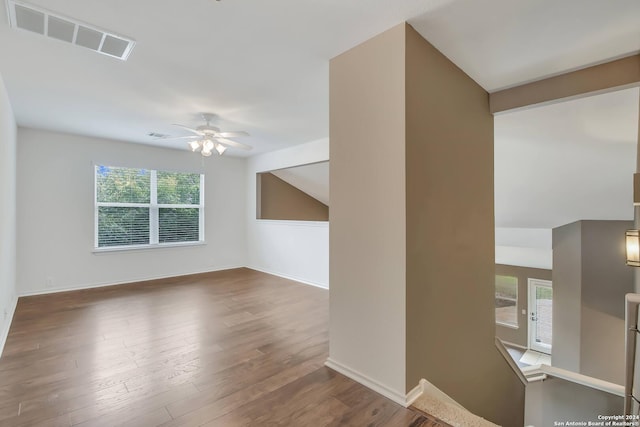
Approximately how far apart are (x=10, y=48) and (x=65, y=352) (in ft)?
8.09

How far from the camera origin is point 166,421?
1754 millimetres

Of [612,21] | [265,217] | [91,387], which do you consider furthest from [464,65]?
[265,217]

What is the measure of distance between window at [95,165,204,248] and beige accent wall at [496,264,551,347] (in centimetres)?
814

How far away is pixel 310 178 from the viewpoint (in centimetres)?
648

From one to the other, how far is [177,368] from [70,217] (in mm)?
3748

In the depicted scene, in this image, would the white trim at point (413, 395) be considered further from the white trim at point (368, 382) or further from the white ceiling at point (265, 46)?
the white ceiling at point (265, 46)

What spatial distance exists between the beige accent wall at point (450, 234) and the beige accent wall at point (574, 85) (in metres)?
0.20

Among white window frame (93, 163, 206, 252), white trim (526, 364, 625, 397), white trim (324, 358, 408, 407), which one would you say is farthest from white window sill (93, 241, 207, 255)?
white trim (526, 364, 625, 397)

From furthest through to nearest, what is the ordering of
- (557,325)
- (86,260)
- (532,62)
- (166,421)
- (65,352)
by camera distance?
(557,325) < (86,260) < (65,352) < (532,62) < (166,421)

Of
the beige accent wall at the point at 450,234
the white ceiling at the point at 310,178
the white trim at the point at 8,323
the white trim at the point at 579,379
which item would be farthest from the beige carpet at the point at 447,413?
the white ceiling at the point at 310,178

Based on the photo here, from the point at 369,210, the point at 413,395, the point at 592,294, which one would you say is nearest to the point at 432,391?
the point at 413,395

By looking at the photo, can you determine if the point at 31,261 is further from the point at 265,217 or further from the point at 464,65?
the point at 464,65

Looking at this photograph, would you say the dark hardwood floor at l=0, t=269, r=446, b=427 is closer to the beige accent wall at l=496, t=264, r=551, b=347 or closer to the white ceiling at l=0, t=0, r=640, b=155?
the white ceiling at l=0, t=0, r=640, b=155

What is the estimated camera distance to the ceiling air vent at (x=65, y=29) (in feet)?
5.88
